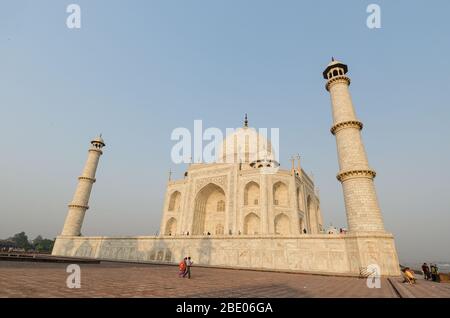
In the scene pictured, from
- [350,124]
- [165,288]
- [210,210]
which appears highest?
[350,124]

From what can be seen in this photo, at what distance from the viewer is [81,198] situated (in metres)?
29.6

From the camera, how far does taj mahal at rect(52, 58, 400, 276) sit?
15.2 metres

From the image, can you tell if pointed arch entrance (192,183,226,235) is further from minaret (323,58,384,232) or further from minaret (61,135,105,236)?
minaret (323,58,384,232)

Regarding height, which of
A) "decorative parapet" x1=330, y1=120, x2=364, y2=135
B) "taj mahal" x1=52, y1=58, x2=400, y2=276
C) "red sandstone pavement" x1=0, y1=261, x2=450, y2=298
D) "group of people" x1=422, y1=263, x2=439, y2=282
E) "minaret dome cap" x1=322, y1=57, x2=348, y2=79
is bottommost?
"red sandstone pavement" x1=0, y1=261, x2=450, y2=298

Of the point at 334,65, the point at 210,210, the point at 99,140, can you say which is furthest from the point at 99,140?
the point at 334,65

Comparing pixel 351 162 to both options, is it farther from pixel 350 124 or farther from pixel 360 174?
pixel 350 124

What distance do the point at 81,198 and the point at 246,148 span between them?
21847mm

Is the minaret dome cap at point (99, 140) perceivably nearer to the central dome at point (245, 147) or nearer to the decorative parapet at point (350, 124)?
the central dome at point (245, 147)

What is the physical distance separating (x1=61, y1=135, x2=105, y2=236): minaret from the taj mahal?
0.10 metres

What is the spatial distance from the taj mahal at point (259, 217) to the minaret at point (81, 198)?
0.10 m

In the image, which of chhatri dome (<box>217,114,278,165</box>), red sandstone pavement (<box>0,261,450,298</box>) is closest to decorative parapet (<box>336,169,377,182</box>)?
red sandstone pavement (<box>0,261,450,298</box>)

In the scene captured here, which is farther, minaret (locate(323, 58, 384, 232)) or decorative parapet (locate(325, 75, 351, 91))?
decorative parapet (locate(325, 75, 351, 91))

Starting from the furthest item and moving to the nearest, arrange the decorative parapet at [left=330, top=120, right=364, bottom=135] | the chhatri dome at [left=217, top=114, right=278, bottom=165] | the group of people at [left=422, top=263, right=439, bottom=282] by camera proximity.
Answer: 1. the chhatri dome at [left=217, top=114, right=278, bottom=165]
2. the decorative parapet at [left=330, top=120, right=364, bottom=135]
3. the group of people at [left=422, top=263, right=439, bottom=282]
